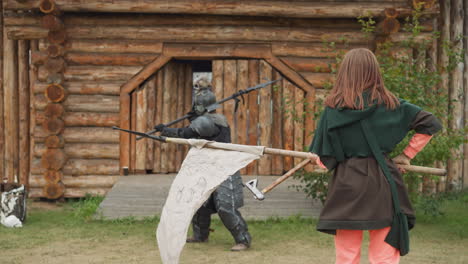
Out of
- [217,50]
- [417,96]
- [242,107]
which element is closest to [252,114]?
[242,107]

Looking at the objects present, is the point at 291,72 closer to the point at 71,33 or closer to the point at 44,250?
the point at 71,33

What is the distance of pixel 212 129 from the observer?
20.9 ft

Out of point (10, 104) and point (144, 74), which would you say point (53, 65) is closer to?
point (144, 74)

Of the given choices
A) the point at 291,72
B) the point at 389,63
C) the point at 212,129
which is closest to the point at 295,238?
the point at 212,129

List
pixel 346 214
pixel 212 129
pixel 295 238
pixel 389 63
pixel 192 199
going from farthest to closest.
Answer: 1. pixel 389 63
2. pixel 295 238
3. pixel 212 129
4. pixel 192 199
5. pixel 346 214

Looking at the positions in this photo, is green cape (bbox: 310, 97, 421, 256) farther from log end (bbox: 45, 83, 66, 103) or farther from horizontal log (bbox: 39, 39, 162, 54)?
log end (bbox: 45, 83, 66, 103)

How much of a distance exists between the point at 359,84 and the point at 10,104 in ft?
28.0

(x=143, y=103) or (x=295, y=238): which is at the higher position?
(x=143, y=103)

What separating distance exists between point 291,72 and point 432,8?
2.55 meters

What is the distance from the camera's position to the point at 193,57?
985cm

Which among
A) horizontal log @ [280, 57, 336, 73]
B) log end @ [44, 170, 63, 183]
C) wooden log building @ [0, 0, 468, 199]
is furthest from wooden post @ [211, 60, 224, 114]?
log end @ [44, 170, 63, 183]

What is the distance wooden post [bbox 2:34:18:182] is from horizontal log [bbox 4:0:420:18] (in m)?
1.35

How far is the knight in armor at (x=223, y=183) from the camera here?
629 centimetres

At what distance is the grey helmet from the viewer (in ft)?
21.5
